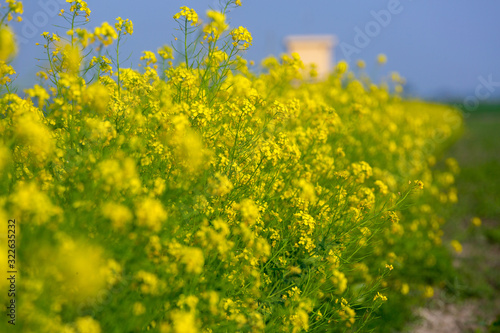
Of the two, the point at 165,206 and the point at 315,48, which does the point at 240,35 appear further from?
the point at 315,48

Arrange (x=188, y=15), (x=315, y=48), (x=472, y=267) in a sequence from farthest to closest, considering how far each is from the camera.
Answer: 1. (x=315, y=48)
2. (x=472, y=267)
3. (x=188, y=15)

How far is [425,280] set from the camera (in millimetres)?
4336

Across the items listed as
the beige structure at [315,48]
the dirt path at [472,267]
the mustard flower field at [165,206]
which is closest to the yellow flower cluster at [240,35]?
the mustard flower field at [165,206]

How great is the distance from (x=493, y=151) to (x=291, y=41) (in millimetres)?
8454

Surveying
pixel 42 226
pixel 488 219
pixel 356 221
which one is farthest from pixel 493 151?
pixel 42 226

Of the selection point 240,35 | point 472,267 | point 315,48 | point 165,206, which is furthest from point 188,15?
point 315,48

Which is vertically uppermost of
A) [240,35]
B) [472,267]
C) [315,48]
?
[315,48]

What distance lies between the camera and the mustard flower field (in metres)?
1.71

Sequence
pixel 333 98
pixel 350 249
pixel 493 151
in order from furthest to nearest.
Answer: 1. pixel 493 151
2. pixel 333 98
3. pixel 350 249

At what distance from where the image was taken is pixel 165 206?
2.19 meters

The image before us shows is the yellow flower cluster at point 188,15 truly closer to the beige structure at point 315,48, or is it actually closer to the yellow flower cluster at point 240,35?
the yellow flower cluster at point 240,35

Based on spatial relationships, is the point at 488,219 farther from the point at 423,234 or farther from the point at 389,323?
the point at 389,323

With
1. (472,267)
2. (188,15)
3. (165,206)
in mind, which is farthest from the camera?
(472,267)

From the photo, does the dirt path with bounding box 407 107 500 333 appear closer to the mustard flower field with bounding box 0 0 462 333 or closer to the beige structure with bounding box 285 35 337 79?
the mustard flower field with bounding box 0 0 462 333
